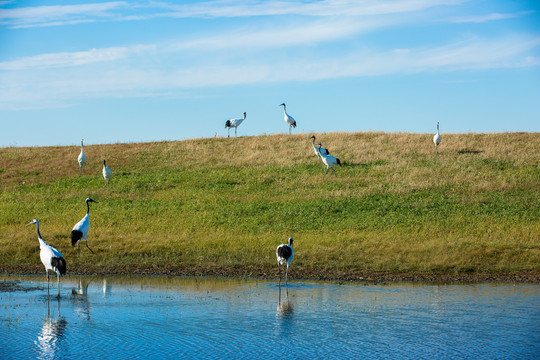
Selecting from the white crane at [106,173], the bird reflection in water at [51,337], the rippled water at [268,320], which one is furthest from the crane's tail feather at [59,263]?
the white crane at [106,173]

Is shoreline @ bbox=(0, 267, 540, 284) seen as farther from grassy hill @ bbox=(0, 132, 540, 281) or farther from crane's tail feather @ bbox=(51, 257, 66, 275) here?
crane's tail feather @ bbox=(51, 257, 66, 275)

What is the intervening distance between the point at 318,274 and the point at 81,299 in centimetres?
823

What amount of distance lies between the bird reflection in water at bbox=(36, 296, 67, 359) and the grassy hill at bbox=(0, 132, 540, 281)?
24.9 ft

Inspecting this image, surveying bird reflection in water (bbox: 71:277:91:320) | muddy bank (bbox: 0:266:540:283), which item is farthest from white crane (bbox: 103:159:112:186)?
bird reflection in water (bbox: 71:277:91:320)

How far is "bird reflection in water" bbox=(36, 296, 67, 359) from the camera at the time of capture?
11625 mm

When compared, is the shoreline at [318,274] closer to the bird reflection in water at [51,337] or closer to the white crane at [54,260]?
the white crane at [54,260]

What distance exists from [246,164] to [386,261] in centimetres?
2487

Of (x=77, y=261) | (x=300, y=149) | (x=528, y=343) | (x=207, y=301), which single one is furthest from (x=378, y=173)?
(x=528, y=343)

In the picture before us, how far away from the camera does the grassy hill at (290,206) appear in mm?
22500

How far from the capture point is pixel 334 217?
30.0 metres

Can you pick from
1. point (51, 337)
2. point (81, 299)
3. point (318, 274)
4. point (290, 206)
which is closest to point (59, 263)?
point (81, 299)

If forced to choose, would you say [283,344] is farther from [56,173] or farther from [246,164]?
[56,173]

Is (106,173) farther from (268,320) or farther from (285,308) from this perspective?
(268,320)

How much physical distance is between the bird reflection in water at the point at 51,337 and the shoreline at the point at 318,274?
6.87 metres
